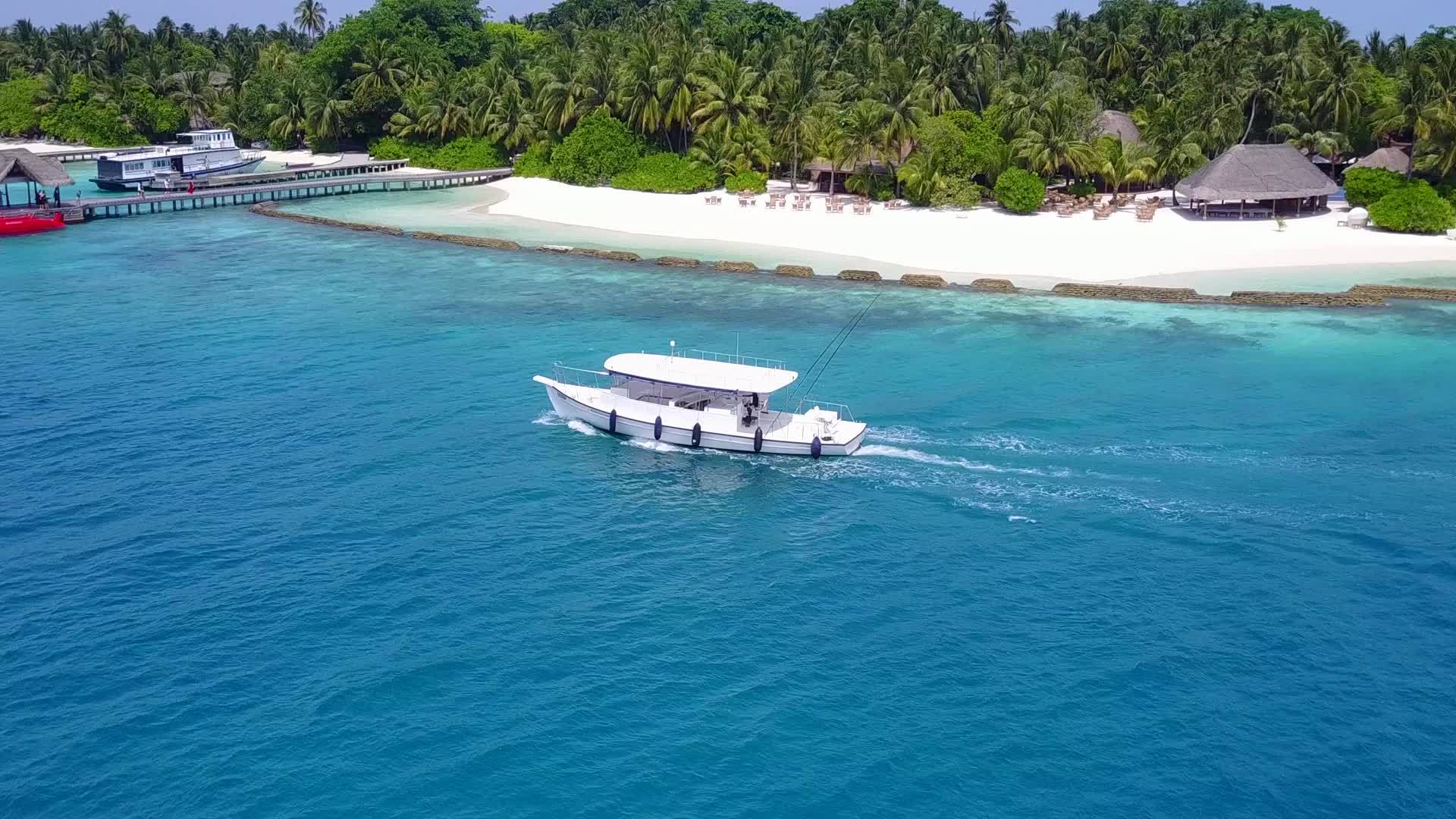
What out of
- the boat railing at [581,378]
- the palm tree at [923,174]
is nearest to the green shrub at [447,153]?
the palm tree at [923,174]

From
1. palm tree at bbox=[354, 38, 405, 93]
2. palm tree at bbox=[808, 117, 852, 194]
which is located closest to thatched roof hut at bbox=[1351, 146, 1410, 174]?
palm tree at bbox=[808, 117, 852, 194]

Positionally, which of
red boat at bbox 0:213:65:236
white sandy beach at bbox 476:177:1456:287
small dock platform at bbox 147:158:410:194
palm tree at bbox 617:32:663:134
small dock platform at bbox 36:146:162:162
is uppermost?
palm tree at bbox 617:32:663:134

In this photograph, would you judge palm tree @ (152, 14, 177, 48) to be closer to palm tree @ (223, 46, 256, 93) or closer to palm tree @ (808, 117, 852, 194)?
palm tree @ (223, 46, 256, 93)

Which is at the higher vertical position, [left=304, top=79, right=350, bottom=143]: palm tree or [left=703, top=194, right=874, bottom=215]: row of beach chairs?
[left=304, top=79, right=350, bottom=143]: palm tree

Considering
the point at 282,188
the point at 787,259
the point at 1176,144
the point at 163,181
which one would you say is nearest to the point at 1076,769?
the point at 787,259

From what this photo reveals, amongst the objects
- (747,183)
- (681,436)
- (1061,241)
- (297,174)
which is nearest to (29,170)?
(297,174)

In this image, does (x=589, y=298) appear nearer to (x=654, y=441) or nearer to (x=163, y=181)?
(x=654, y=441)

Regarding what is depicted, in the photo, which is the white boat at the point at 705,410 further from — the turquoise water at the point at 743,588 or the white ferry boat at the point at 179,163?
the white ferry boat at the point at 179,163
